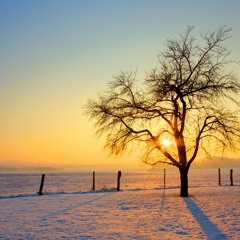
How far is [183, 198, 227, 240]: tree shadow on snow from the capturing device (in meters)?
10.4

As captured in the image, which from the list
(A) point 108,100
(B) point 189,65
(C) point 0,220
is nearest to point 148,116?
(A) point 108,100

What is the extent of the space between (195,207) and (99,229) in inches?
262

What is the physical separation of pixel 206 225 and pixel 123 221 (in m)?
3.16

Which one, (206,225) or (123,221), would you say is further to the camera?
(123,221)

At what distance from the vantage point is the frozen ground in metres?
10.6

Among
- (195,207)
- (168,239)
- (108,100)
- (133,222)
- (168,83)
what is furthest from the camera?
(108,100)

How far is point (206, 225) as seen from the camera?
39.2 ft

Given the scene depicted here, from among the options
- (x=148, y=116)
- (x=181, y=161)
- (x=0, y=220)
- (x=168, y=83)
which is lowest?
(x=0, y=220)

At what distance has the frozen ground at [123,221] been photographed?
34.8ft

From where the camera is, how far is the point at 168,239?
32.6ft

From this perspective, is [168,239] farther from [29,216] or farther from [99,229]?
[29,216]

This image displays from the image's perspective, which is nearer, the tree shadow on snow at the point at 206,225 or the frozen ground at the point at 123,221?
the tree shadow on snow at the point at 206,225

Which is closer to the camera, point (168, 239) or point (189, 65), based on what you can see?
point (168, 239)

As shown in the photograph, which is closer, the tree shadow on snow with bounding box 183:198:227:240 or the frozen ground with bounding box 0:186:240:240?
the tree shadow on snow with bounding box 183:198:227:240
